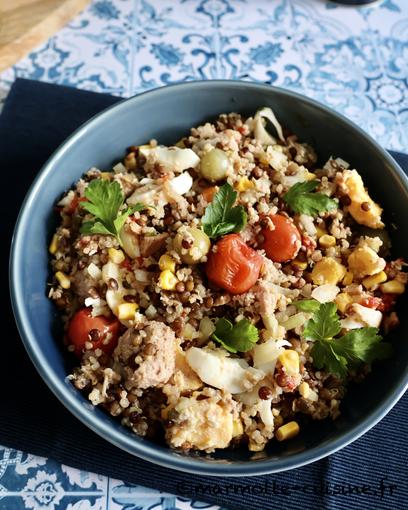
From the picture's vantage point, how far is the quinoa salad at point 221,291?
2633 mm

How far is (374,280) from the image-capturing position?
2.90 metres

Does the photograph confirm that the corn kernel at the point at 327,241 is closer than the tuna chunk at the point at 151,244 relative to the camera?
No

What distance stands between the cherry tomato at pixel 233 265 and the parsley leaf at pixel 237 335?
0.57 feet

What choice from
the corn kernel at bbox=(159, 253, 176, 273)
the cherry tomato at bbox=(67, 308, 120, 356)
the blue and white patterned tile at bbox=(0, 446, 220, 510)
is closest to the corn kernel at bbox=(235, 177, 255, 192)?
the corn kernel at bbox=(159, 253, 176, 273)

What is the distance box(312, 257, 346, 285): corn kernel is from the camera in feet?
9.43

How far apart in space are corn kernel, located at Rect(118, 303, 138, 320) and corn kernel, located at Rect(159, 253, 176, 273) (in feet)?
0.74

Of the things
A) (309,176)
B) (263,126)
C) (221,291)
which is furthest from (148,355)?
(263,126)

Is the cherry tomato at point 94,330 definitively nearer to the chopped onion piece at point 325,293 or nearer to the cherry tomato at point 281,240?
the cherry tomato at point 281,240

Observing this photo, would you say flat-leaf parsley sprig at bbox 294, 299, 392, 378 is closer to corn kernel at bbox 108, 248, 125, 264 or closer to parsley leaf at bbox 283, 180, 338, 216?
parsley leaf at bbox 283, 180, 338, 216

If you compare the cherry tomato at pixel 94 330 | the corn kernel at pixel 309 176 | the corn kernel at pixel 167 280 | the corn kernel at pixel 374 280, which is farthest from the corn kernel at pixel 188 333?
the corn kernel at pixel 309 176

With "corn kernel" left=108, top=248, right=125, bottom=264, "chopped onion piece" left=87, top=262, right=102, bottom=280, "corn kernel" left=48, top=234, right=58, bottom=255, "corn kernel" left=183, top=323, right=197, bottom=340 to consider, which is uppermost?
"corn kernel" left=108, top=248, right=125, bottom=264

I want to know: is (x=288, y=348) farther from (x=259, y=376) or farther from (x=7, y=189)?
(x=7, y=189)

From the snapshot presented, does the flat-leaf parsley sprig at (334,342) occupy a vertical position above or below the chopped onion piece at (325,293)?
below

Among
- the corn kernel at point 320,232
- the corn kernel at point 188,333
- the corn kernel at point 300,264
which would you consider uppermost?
the corn kernel at point 320,232
